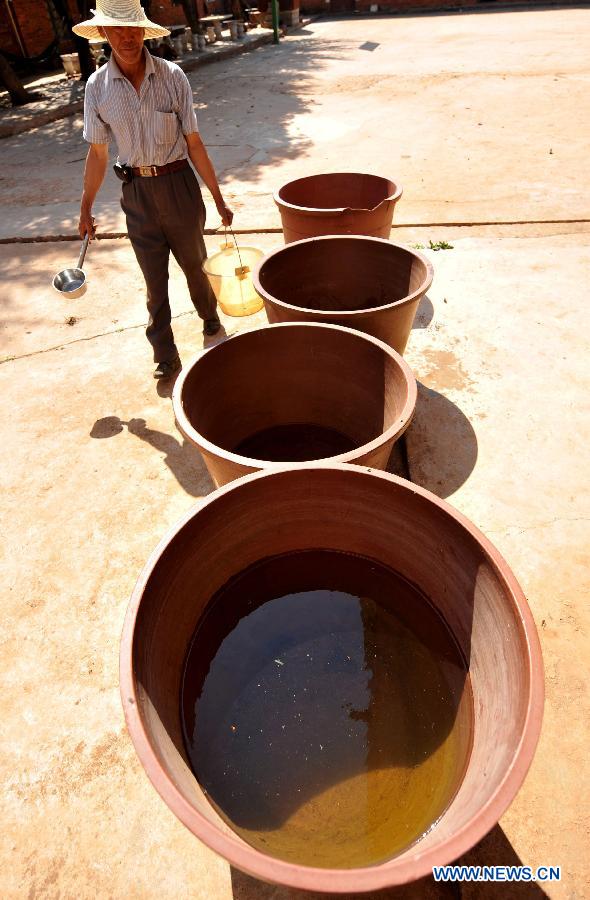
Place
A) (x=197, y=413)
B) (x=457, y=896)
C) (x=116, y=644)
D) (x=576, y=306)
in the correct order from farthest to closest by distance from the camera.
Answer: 1. (x=576, y=306)
2. (x=197, y=413)
3. (x=116, y=644)
4. (x=457, y=896)

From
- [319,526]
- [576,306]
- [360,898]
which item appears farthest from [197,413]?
[576,306]

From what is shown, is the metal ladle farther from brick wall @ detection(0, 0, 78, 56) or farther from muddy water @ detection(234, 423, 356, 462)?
brick wall @ detection(0, 0, 78, 56)

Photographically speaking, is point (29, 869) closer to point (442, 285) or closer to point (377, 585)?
point (377, 585)

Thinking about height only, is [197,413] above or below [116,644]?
above

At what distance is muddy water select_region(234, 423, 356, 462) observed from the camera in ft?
9.84

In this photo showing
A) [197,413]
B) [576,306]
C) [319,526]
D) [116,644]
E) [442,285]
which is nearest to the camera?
[319,526]

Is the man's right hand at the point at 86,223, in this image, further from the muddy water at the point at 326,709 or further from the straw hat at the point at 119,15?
the muddy water at the point at 326,709

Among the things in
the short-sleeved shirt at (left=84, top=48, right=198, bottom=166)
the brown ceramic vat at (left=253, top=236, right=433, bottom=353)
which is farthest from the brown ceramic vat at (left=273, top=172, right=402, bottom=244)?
the short-sleeved shirt at (left=84, top=48, right=198, bottom=166)

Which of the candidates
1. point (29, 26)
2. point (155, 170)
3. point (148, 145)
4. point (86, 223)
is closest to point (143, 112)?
point (148, 145)

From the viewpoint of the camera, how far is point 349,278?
3.63 meters

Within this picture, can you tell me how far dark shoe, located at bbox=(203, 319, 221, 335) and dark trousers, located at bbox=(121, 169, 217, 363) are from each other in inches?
15.6

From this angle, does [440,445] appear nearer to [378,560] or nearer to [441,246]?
[378,560]

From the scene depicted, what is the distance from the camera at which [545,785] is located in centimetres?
187

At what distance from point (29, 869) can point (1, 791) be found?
321 millimetres
